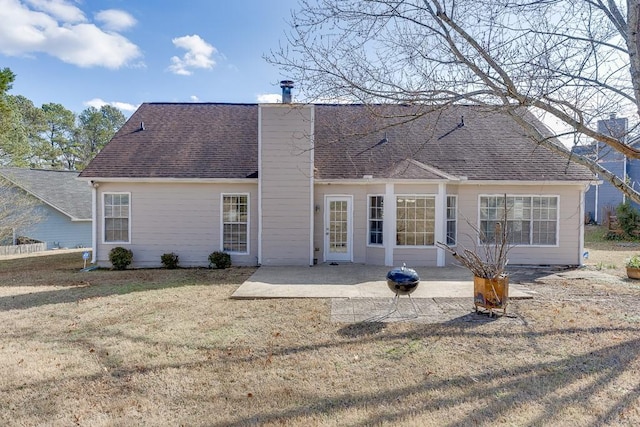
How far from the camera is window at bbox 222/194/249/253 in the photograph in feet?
38.3

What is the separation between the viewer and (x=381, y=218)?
11188 millimetres

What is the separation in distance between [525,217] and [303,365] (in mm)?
10015

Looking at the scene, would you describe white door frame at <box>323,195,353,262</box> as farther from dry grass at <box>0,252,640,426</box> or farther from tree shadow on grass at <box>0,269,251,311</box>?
dry grass at <box>0,252,640,426</box>

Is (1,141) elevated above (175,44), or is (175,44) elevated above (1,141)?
(175,44)

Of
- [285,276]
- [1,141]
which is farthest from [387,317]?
[1,141]

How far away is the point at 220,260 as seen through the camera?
442 inches

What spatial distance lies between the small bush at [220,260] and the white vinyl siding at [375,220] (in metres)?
4.45

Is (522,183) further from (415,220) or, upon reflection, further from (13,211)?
(13,211)

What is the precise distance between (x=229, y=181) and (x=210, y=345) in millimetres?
7193

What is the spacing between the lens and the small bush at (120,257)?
11258mm

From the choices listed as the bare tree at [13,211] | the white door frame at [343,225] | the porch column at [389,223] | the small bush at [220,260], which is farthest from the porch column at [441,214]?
the bare tree at [13,211]

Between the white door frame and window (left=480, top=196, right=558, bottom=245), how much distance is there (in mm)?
4187

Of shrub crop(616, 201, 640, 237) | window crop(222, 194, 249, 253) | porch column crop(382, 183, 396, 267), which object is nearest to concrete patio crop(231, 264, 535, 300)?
porch column crop(382, 183, 396, 267)

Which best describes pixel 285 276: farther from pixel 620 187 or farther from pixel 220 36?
pixel 220 36
